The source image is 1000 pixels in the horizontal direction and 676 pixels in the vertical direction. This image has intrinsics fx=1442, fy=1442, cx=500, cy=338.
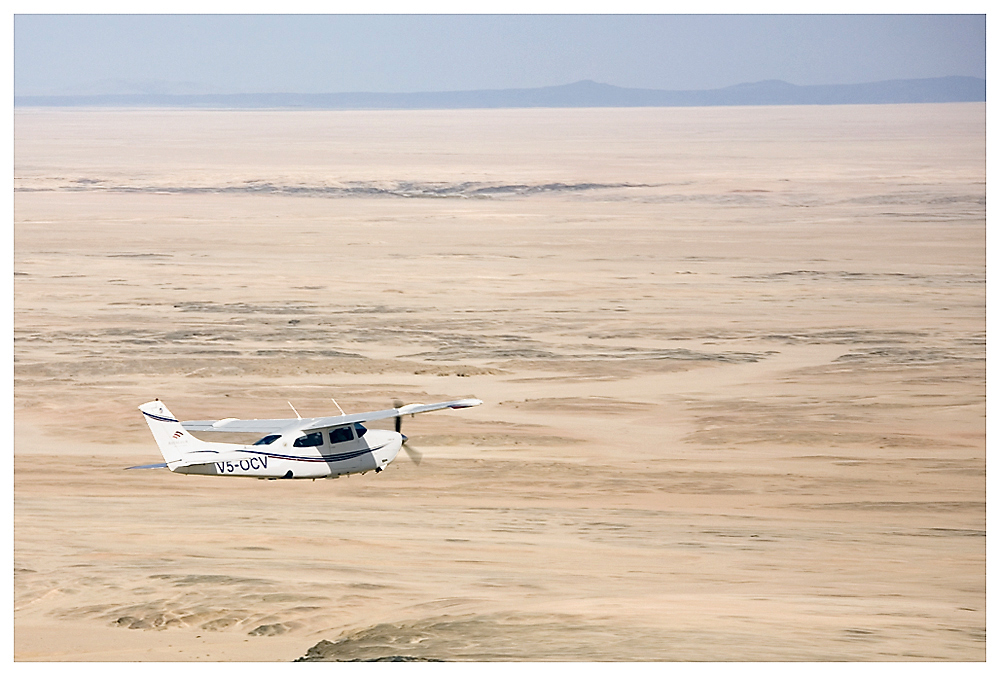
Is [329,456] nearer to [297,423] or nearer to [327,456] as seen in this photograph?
[327,456]

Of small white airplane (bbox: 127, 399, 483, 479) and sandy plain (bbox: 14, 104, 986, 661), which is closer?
sandy plain (bbox: 14, 104, 986, 661)

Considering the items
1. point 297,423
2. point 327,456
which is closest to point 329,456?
point 327,456

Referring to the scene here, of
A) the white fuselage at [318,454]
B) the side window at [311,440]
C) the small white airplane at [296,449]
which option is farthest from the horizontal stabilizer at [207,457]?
the side window at [311,440]

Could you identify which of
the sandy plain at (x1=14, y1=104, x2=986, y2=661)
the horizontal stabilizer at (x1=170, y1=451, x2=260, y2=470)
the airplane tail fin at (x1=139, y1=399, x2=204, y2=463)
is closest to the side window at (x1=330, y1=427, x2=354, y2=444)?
the horizontal stabilizer at (x1=170, y1=451, x2=260, y2=470)

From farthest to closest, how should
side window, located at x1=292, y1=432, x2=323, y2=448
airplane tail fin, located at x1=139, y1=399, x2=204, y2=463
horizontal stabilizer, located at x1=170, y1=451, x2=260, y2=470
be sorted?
side window, located at x1=292, y1=432, x2=323, y2=448, horizontal stabilizer, located at x1=170, y1=451, x2=260, y2=470, airplane tail fin, located at x1=139, y1=399, x2=204, y2=463

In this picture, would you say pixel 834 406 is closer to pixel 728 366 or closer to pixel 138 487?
pixel 728 366

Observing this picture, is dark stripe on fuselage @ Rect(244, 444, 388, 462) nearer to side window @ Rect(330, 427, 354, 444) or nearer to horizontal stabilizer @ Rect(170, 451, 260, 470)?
side window @ Rect(330, 427, 354, 444)
